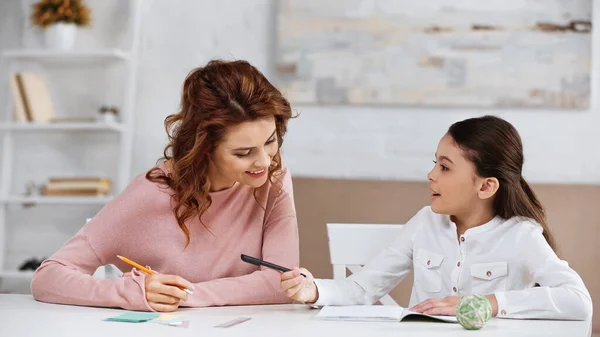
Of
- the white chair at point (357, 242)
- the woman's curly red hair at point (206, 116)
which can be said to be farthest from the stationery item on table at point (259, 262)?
the white chair at point (357, 242)

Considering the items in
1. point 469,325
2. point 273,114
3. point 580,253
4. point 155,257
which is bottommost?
point 580,253

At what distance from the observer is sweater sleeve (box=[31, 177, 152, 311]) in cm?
140

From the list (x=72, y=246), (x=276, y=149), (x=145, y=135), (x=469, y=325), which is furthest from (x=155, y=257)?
(x=145, y=135)

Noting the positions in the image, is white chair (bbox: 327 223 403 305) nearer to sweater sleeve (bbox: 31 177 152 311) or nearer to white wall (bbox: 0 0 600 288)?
sweater sleeve (bbox: 31 177 152 311)

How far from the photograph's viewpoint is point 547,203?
2758 millimetres

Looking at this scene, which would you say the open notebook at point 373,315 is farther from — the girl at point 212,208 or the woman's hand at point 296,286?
the girl at point 212,208

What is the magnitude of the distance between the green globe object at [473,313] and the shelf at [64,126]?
216cm

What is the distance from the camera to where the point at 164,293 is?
1363 mm

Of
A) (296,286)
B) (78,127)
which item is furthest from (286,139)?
(296,286)

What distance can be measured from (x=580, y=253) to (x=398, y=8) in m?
1.14

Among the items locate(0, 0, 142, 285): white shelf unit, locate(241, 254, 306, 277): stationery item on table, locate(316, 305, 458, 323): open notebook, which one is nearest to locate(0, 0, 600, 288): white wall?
locate(0, 0, 142, 285): white shelf unit

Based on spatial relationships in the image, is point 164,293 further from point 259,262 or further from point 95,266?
point 95,266

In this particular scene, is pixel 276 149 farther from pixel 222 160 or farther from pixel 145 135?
pixel 145 135

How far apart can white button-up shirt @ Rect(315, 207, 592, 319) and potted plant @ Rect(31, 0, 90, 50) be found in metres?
1.97
